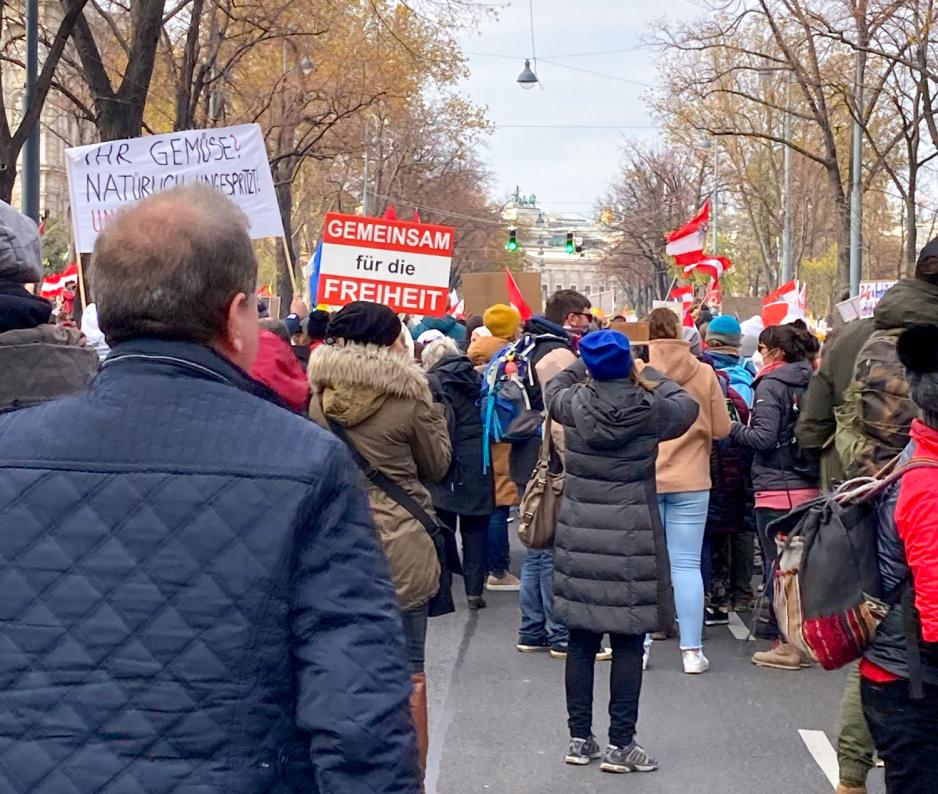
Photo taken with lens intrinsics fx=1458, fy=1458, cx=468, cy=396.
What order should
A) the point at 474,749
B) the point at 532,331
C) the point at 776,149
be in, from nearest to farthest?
the point at 474,749, the point at 532,331, the point at 776,149

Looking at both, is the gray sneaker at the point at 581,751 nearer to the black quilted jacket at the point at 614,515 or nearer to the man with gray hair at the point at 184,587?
the black quilted jacket at the point at 614,515

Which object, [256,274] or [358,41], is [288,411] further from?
[358,41]

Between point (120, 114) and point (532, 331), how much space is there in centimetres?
681

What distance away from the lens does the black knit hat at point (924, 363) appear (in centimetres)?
359

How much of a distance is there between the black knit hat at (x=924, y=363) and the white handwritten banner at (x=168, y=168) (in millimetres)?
5787

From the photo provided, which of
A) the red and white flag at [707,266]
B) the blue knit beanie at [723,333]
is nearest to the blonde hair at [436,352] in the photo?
the blue knit beanie at [723,333]

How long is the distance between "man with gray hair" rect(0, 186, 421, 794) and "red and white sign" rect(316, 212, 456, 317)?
10.2 m

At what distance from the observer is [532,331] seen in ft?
29.6

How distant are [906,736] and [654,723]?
11.0ft

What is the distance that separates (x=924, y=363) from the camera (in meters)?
3.62

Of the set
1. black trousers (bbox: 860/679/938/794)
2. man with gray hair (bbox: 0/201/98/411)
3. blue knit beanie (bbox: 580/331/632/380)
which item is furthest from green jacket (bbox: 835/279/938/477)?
man with gray hair (bbox: 0/201/98/411)

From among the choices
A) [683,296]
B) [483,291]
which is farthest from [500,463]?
[683,296]

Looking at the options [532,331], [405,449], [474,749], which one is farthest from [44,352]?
[532,331]

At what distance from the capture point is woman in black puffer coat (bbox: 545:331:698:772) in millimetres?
5934
